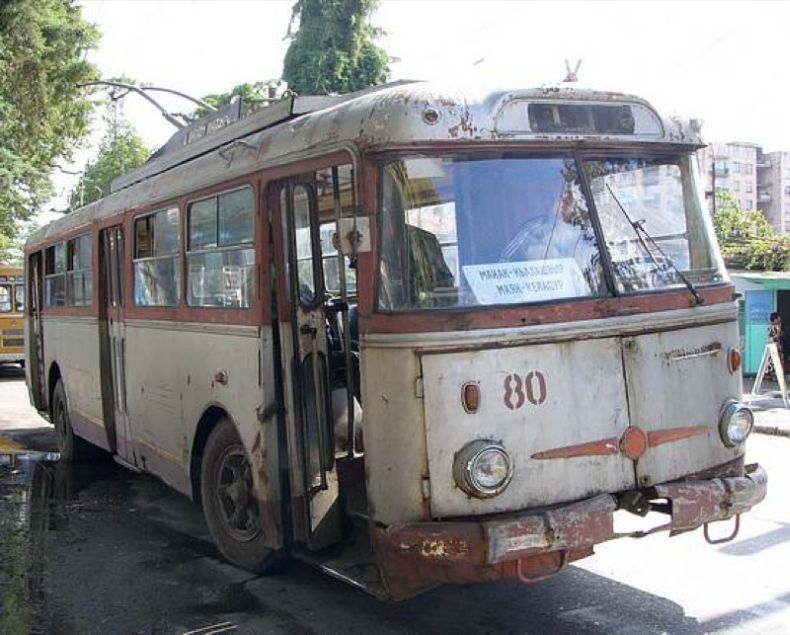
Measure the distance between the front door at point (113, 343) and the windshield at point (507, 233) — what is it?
4379mm

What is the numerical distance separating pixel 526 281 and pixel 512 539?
1214 mm

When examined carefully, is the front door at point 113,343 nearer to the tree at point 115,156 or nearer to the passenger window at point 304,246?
the passenger window at point 304,246

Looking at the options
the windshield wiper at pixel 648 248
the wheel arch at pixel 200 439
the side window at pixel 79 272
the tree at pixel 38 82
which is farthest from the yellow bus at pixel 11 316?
the windshield wiper at pixel 648 248

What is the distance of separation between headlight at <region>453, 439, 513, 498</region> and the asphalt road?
1102 millimetres

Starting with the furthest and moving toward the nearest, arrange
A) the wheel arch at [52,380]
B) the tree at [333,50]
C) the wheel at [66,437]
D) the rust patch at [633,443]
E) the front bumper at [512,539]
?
the tree at [333,50] < the wheel arch at [52,380] < the wheel at [66,437] < the rust patch at [633,443] < the front bumper at [512,539]

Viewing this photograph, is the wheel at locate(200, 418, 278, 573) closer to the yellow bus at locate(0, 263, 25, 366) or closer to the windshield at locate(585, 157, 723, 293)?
the windshield at locate(585, 157, 723, 293)

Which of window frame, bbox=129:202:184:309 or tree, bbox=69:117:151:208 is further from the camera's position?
tree, bbox=69:117:151:208

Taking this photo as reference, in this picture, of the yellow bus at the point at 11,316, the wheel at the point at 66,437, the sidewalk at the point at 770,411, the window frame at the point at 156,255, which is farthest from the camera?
the yellow bus at the point at 11,316

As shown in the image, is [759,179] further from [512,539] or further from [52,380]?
[512,539]

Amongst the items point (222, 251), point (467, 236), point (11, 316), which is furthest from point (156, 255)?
point (11, 316)

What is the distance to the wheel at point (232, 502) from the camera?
18.1 ft

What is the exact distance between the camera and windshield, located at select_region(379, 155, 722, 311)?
405 cm

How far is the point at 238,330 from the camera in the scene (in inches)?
210

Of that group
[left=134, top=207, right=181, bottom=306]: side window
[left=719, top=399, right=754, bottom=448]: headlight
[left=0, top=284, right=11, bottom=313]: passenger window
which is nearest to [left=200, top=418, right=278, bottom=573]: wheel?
[left=134, top=207, right=181, bottom=306]: side window
